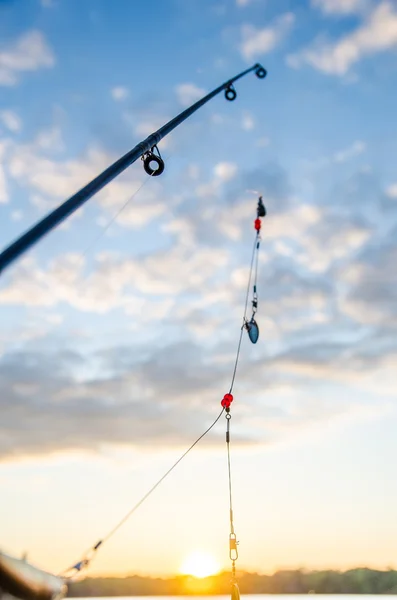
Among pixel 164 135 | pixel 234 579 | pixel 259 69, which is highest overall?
pixel 259 69

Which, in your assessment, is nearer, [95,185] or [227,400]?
[95,185]

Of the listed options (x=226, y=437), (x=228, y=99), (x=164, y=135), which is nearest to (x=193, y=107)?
(x=164, y=135)

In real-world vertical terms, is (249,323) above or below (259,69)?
below

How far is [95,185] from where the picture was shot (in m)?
6.07

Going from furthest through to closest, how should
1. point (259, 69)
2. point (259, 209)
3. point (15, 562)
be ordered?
1. point (259, 209)
2. point (259, 69)
3. point (15, 562)

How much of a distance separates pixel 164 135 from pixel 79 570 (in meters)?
6.74

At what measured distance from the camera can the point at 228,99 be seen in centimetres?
1212

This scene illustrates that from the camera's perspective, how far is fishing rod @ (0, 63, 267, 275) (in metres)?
4.98

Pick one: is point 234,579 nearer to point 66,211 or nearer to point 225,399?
point 225,399

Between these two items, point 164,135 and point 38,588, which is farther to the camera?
point 164,135

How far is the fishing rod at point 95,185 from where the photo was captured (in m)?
4.98

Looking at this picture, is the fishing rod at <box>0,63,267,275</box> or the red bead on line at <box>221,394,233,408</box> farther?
the red bead on line at <box>221,394,233,408</box>

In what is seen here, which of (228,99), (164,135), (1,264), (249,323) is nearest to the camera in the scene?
(1,264)

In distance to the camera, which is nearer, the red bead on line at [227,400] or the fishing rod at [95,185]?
the fishing rod at [95,185]
